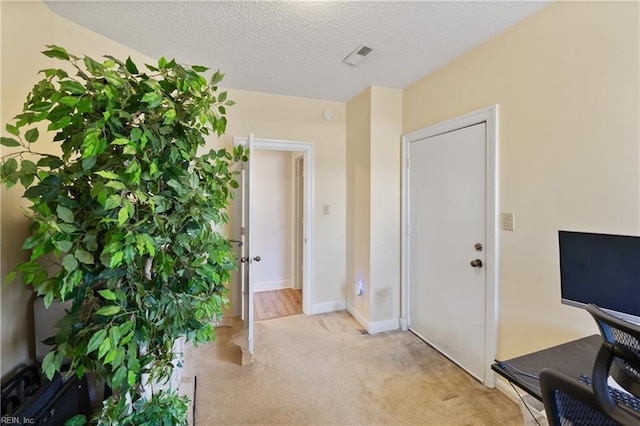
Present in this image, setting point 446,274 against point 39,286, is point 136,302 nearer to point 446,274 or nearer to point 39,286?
point 39,286

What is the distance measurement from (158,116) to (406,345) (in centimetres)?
266

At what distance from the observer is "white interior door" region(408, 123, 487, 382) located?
2.17 metres

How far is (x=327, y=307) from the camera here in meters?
3.47

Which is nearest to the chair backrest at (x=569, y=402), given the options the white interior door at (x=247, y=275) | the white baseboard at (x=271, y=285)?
the white interior door at (x=247, y=275)

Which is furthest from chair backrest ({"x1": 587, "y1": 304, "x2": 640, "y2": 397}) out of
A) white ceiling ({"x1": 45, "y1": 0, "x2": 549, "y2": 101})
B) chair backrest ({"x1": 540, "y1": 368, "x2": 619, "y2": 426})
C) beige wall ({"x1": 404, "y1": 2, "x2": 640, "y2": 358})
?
white ceiling ({"x1": 45, "y1": 0, "x2": 549, "y2": 101})

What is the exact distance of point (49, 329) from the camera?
1.41 m

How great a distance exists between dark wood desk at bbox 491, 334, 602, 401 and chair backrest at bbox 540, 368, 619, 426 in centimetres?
22

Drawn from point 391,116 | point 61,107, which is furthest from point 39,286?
point 391,116

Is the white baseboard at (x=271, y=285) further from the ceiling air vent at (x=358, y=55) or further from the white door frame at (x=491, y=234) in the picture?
the ceiling air vent at (x=358, y=55)

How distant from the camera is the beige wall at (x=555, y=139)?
141cm

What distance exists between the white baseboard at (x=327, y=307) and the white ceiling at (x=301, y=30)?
8.23ft

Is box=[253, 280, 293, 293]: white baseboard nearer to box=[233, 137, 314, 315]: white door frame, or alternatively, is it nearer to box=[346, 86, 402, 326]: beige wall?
box=[233, 137, 314, 315]: white door frame

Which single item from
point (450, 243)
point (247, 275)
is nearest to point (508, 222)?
point (450, 243)

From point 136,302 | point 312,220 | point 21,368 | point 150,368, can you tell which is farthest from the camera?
point 312,220
